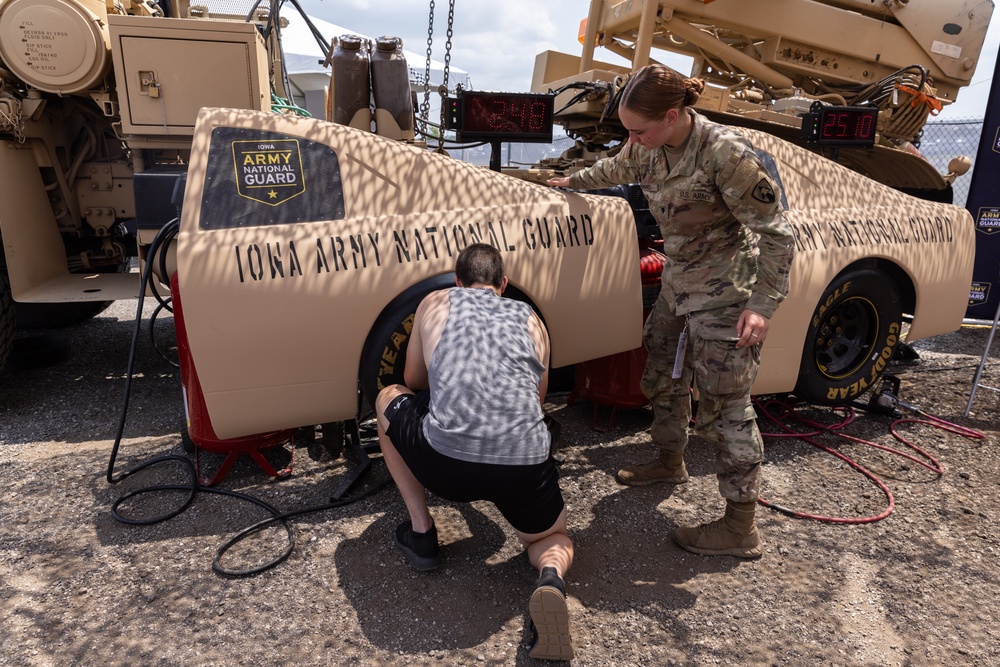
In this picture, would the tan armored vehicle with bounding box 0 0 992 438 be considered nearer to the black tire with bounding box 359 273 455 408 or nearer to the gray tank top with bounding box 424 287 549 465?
the black tire with bounding box 359 273 455 408

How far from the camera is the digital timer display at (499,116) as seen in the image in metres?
3.11

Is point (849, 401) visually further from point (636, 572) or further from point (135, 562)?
point (135, 562)

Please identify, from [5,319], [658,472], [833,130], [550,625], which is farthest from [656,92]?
[5,319]

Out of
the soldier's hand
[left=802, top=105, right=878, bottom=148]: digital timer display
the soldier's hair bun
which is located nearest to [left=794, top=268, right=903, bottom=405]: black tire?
[left=802, top=105, right=878, bottom=148]: digital timer display

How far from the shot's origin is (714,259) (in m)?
2.48

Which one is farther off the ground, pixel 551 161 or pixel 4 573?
pixel 551 161

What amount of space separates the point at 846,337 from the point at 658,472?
1594mm

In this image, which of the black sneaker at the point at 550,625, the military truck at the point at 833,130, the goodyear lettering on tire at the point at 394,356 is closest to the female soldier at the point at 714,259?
the military truck at the point at 833,130

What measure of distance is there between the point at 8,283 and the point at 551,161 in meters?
3.89

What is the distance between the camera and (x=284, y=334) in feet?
7.98

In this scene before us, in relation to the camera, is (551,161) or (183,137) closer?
(183,137)

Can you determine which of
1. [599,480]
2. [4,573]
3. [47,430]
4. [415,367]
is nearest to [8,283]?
[47,430]

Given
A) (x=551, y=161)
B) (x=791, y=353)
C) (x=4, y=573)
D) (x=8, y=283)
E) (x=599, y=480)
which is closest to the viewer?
(x=4, y=573)

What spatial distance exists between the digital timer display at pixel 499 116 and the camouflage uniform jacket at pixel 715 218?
0.56m
